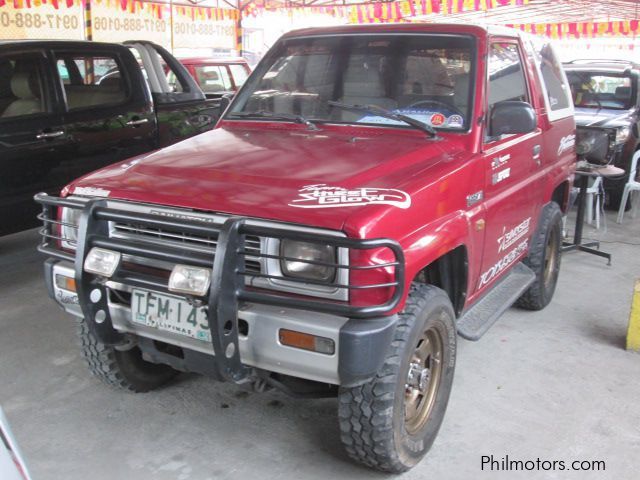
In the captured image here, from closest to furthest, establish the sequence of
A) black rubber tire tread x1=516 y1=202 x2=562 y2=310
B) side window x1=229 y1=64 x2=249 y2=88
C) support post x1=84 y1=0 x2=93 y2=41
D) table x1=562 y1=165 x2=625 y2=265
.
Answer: black rubber tire tread x1=516 y1=202 x2=562 y2=310 < table x1=562 y1=165 x2=625 y2=265 < side window x1=229 y1=64 x2=249 y2=88 < support post x1=84 y1=0 x2=93 y2=41

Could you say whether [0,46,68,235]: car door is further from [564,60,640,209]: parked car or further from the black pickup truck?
[564,60,640,209]: parked car

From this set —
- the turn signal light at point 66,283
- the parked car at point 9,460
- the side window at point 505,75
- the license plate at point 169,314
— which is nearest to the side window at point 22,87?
the turn signal light at point 66,283

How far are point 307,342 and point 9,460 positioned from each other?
111 cm

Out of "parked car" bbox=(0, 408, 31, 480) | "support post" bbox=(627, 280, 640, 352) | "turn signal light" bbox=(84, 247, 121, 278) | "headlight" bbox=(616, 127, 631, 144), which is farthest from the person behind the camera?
"headlight" bbox=(616, 127, 631, 144)

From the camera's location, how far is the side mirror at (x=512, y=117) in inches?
128

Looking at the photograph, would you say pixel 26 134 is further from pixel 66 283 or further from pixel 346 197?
pixel 346 197

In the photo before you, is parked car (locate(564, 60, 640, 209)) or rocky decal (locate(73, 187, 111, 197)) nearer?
rocky decal (locate(73, 187, 111, 197))

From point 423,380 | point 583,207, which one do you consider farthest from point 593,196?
point 423,380

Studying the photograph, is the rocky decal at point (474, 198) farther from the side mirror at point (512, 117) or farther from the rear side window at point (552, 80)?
the rear side window at point (552, 80)

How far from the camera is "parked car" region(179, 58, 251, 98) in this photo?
10141 millimetres

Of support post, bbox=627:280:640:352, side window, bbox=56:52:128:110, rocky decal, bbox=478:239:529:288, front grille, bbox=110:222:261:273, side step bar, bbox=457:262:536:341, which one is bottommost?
support post, bbox=627:280:640:352

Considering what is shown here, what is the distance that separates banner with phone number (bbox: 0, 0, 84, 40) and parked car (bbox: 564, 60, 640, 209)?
7.50 meters

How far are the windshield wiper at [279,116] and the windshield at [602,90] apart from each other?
19.5ft
